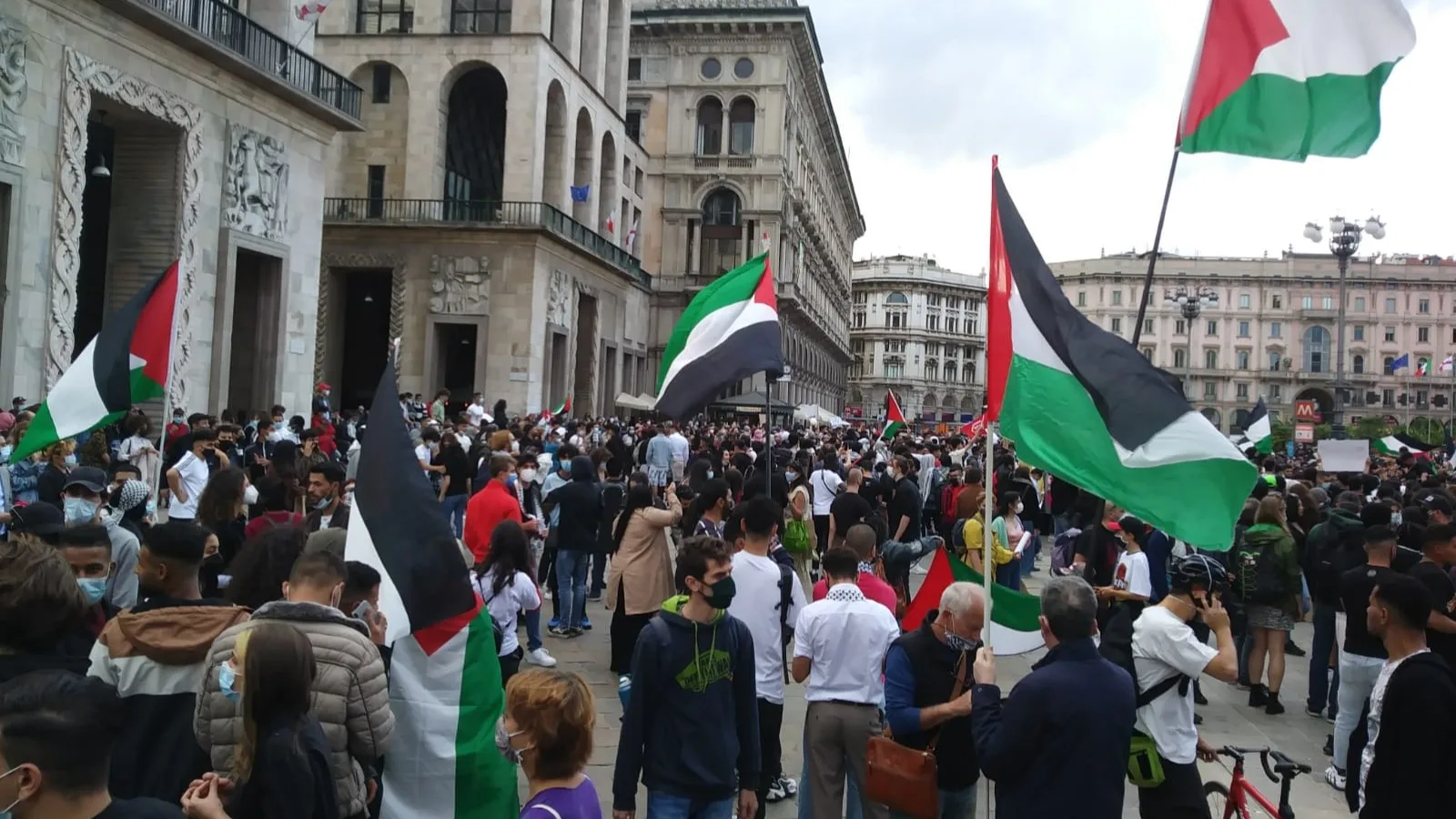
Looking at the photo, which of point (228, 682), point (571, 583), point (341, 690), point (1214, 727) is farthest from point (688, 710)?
point (571, 583)

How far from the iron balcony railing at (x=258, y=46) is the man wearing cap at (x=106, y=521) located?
459 inches

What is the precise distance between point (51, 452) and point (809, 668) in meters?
7.10

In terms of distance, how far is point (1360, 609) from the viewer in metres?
6.93

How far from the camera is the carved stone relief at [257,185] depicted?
60.3 ft

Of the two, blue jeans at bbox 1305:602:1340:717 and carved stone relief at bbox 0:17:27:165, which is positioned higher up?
carved stone relief at bbox 0:17:27:165

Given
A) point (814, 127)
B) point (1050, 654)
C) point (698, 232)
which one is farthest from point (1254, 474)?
point (814, 127)

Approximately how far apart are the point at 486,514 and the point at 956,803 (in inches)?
190

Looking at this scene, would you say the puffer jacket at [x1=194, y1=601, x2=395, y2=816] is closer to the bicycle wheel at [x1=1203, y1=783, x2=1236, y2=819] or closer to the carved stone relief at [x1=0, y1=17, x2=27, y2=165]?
the bicycle wheel at [x1=1203, y1=783, x2=1236, y2=819]

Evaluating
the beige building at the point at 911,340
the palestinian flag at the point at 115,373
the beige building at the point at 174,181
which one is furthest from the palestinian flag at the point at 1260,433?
the beige building at the point at 911,340

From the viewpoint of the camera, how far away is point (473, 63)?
31.8 metres

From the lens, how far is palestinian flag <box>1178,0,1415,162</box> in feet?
19.9

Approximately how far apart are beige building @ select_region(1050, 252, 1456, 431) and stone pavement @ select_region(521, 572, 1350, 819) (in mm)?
94226

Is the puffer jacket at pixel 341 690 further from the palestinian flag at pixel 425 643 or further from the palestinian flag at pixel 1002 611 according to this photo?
the palestinian flag at pixel 1002 611

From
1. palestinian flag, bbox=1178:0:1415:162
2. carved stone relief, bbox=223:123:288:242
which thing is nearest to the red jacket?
palestinian flag, bbox=1178:0:1415:162
